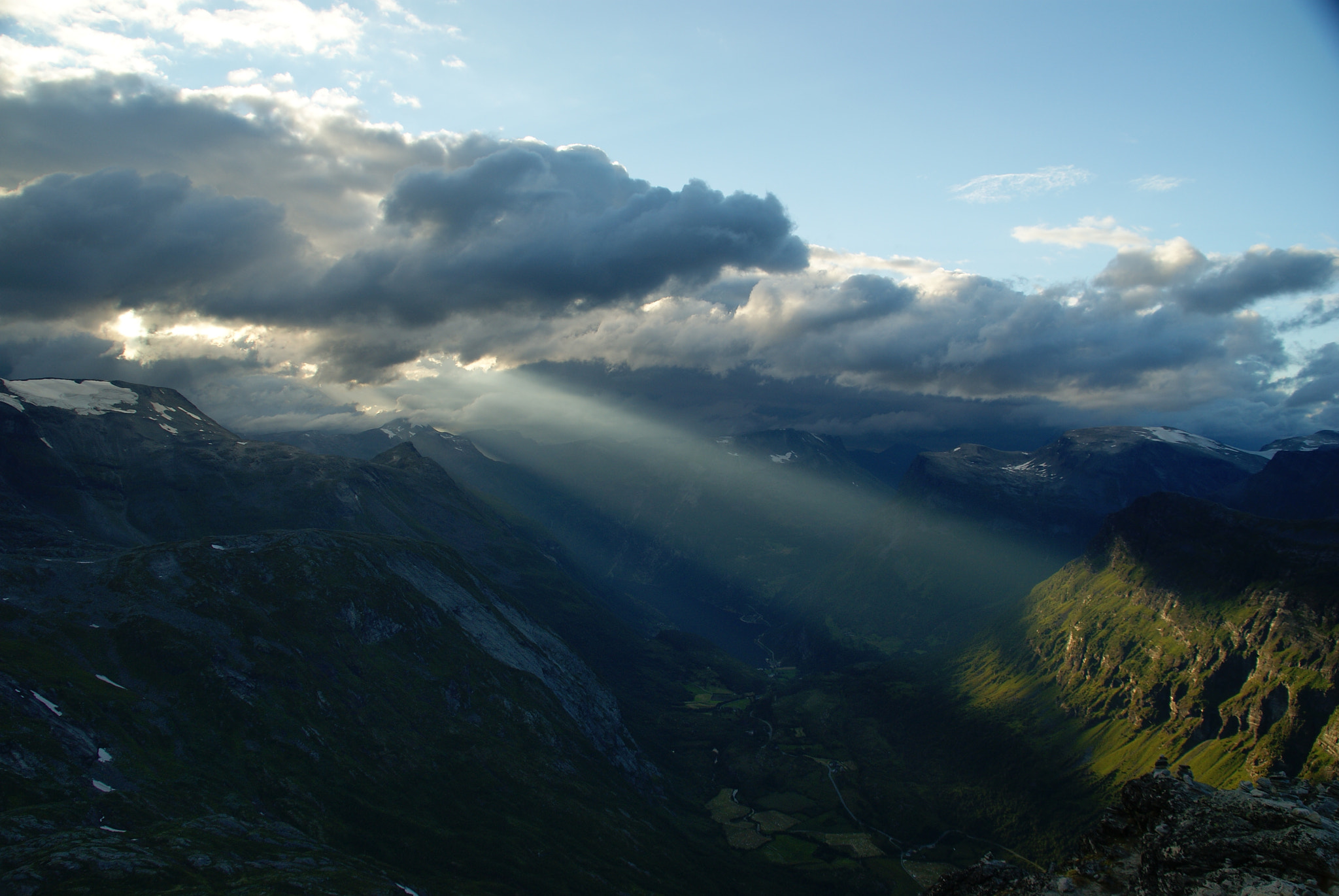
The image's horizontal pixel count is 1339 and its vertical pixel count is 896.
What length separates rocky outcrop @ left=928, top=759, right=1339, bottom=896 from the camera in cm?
3678

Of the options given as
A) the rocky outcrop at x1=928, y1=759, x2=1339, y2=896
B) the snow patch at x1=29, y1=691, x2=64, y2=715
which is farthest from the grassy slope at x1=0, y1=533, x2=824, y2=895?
the rocky outcrop at x1=928, y1=759, x2=1339, y2=896

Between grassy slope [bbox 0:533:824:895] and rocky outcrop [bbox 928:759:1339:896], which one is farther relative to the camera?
grassy slope [bbox 0:533:824:895]

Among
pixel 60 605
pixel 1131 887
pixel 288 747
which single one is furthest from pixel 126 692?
pixel 1131 887

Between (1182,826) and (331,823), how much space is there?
184119mm

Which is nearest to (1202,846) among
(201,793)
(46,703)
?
(201,793)

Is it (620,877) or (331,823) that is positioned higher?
(331,823)

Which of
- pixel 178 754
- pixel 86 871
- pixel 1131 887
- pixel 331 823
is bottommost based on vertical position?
pixel 331 823

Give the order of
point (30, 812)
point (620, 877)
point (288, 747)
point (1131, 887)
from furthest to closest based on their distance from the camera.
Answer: point (620, 877) → point (288, 747) → point (30, 812) → point (1131, 887)

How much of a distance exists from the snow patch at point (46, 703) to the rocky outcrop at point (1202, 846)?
602ft

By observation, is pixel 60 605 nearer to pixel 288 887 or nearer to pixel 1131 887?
pixel 288 887

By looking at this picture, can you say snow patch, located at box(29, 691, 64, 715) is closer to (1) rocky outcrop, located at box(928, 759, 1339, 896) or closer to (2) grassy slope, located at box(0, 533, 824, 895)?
(2) grassy slope, located at box(0, 533, 824, 895)

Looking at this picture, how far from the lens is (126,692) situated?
16900 centimetres

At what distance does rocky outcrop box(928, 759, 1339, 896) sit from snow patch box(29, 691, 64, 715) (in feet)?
602

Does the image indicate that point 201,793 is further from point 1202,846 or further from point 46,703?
point 1202,846
